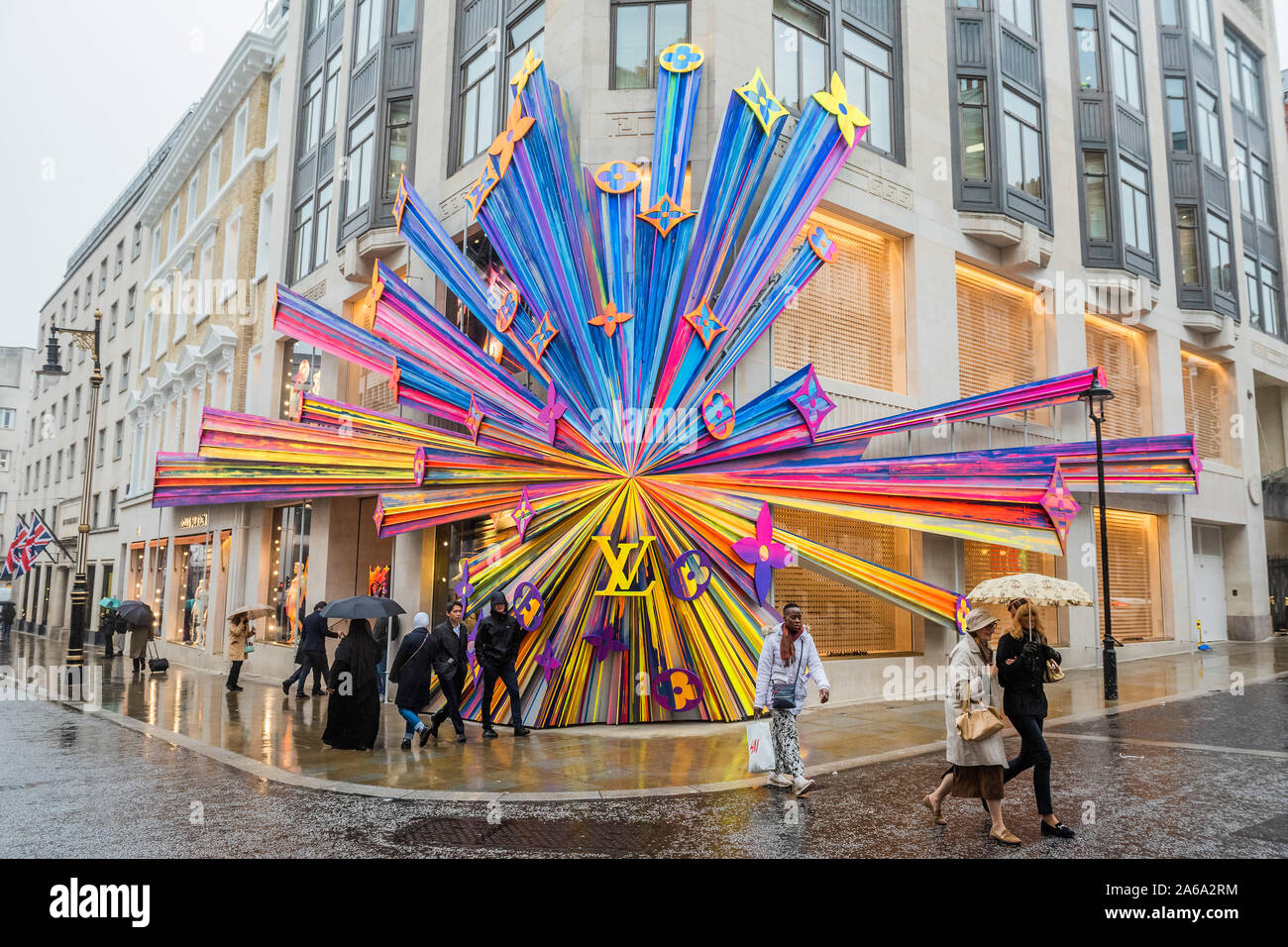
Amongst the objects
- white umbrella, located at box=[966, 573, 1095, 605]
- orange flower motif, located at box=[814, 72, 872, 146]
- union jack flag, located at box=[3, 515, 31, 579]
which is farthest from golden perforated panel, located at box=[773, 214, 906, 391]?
union jack flag, located at box=[3, 515, 31, 579]

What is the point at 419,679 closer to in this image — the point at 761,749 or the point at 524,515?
the point at 524,515

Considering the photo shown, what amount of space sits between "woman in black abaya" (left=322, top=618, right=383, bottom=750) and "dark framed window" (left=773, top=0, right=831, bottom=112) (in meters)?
11.6

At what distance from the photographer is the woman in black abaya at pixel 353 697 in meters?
11.3

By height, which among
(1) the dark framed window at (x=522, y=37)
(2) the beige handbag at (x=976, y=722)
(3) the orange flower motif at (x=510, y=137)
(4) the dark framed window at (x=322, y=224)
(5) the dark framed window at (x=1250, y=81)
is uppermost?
(5) the dark framed window at (x=1250, y=81)

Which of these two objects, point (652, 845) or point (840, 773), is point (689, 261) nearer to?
point (840, 773)

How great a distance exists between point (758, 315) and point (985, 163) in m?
8.79

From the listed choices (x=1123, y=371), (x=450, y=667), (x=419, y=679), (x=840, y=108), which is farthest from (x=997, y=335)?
(x=419, y=679)

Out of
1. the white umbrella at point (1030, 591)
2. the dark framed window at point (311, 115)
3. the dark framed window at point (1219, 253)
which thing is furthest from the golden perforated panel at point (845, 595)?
the dark framed window at point (311, 115)

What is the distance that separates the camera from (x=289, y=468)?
1802 centimetres

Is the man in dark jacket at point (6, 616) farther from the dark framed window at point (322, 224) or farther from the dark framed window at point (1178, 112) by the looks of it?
the dark framed window at point (1178, 112)

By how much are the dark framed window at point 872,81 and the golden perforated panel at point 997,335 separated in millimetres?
3446

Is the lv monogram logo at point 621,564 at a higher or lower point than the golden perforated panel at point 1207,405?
lower

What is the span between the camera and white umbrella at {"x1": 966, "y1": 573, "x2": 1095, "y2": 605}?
34.7 ft
